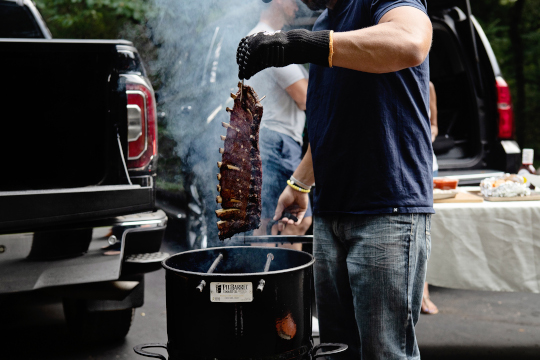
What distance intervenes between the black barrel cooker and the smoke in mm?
2060

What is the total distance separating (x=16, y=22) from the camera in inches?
194

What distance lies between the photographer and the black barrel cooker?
1.85 metres

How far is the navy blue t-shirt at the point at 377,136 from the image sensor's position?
79.8 inches

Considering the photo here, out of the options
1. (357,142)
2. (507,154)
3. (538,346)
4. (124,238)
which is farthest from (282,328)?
(507,154)

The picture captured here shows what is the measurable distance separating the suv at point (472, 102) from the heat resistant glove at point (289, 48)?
3.70 meters

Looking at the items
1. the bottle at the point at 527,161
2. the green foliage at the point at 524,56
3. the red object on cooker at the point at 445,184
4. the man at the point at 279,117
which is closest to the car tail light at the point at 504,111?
the bottle at the point at 527,161

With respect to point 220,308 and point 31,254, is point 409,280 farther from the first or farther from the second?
point 31,254

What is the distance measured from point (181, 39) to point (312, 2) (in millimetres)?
3363

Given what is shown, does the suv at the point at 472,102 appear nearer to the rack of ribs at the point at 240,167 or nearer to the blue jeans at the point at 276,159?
the blue jeans at the point at 276,159

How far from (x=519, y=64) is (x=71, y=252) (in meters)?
17.2

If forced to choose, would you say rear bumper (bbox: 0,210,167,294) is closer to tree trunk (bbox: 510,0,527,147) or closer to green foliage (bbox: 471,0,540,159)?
green foliage (bbox: 471,0,540,159)

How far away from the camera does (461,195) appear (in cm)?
362

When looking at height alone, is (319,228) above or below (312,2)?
below

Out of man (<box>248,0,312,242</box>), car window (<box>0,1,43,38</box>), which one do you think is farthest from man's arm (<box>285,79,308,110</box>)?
car window (<box>0,1,43,38</box>)
